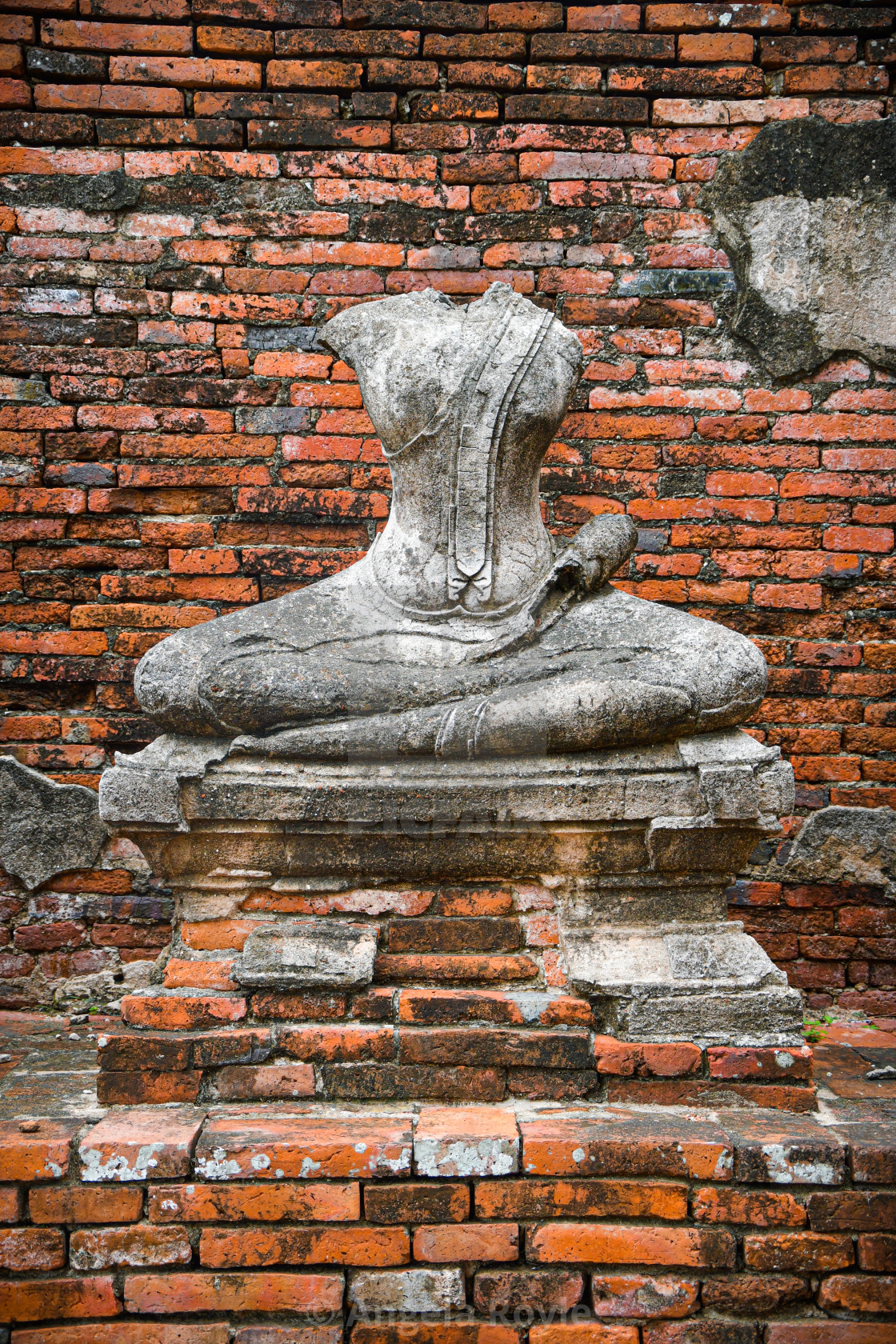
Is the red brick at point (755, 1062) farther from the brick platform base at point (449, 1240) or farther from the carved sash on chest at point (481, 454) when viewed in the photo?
the carved sash on chest at point (481, 454)

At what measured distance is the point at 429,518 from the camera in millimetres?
2475

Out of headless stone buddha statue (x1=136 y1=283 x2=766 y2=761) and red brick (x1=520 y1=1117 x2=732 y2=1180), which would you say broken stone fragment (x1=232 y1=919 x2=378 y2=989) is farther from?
red brick (x1=520 y1=1117 x2=732 y2=1180)

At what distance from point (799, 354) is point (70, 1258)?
3.18m

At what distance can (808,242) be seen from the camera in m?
3.43

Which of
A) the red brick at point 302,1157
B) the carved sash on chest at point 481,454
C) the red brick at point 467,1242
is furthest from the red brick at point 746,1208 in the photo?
the carved sash on chest at point 481,454

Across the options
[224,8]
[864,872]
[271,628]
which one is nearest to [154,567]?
[271,628]

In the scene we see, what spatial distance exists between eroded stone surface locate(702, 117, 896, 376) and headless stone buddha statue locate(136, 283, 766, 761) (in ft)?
4.01

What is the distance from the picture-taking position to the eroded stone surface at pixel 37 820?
3387 mm

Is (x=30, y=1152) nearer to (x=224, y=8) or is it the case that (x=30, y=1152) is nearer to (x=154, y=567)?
(x=154, y=567)

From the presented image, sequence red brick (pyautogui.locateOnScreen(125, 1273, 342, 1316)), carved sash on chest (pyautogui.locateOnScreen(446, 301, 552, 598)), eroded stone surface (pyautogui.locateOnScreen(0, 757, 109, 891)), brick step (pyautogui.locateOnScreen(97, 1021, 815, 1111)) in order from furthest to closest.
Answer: eroded stone surface (pyautogui.locateOnScreen(0, 757, 109, 891)) → carved sash on chest (pyautogui.locateOnScreen(446, 301, 552, 598)) → brick step (pyautogui.locateOnScreen(97, 1021, 815, 1111)) → red brick (pyautogui.locateOnScreen(125, 1273, 342, 1316))

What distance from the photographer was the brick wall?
11.1 ft

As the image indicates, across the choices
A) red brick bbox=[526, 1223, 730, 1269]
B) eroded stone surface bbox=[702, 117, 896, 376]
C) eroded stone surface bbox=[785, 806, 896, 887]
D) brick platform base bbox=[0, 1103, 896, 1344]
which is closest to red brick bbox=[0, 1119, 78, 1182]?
brick platform base bbox=[0, 1103, 896, 1344]

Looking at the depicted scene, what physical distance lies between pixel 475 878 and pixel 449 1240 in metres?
0.70

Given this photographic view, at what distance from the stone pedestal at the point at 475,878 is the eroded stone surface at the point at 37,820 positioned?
1.21 meters
